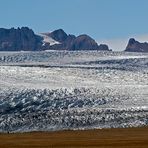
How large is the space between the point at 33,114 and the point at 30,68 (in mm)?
68126

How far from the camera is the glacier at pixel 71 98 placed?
3602 inches

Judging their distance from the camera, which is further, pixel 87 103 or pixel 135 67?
pixel 135 67

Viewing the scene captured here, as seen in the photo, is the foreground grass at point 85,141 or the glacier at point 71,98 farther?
the glacier at point 71,98

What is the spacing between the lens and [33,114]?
98.6 meters

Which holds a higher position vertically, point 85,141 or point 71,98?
point 71,98

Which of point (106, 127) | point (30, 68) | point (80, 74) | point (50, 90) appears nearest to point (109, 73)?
point (80, 74)

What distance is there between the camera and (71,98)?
117 metres

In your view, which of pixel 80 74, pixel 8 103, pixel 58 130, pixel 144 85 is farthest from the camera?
pixel 80 74

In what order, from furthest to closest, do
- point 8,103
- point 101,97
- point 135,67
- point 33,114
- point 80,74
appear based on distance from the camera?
point 135,67, point 80,74, point 101,97, point 8,103, point 33,114

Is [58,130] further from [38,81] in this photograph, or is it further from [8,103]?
[38,81]

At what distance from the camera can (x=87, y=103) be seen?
113m

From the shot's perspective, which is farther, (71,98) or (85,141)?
(71,98)

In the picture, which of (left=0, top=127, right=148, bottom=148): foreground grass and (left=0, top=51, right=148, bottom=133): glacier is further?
(left=0, top=51, right=148, bottom=133): glacier

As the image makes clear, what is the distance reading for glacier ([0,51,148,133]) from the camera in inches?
3602
